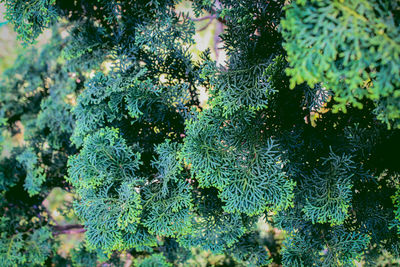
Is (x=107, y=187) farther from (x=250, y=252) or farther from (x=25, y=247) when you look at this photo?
(x=25, y=247)

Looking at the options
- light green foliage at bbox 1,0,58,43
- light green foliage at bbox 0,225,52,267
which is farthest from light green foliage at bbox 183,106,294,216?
light green foliage at bbox 0,225,52,267

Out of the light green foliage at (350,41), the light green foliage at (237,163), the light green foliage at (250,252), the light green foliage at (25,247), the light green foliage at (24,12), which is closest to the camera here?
the light green foliage at (350,41)

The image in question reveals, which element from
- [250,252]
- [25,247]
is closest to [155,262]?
[250,252]

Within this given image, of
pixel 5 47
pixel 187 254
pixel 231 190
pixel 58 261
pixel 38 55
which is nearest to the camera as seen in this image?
pixel 231 190

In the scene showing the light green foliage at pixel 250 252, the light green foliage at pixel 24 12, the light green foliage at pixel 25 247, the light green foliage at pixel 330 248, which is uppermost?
the light green foliage at pixel 24 12

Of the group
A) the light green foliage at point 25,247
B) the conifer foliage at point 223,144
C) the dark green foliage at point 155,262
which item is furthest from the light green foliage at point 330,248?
the light green foliage at point 25,247

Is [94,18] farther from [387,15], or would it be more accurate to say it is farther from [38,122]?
[387,15]

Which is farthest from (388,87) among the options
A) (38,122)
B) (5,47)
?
(5,47)

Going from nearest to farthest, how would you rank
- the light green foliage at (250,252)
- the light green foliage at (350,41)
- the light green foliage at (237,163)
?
the light green foliage at (350,41) < the light green foliage at (237,163) < the light green foliage at (250,252)

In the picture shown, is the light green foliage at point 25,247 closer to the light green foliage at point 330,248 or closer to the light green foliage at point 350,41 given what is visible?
the light green foliage at point 330,248

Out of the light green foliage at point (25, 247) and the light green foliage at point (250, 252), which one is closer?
the light green foliage at point (250, 252)

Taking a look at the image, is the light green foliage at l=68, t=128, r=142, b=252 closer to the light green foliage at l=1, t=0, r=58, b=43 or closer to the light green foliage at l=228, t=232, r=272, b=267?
the light green foliage at l=1, t=0, r=58, b=43
